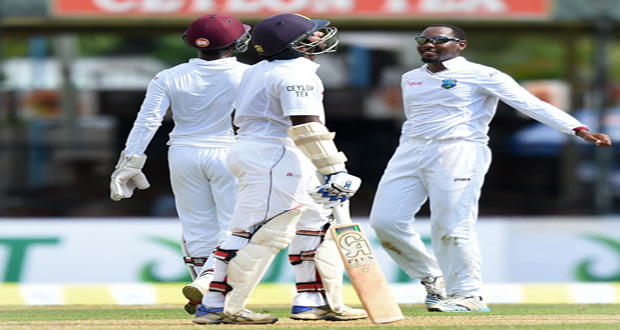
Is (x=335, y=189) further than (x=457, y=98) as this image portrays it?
No

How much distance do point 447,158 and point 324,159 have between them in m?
1.51

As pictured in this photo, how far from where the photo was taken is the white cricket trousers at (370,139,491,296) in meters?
7.16

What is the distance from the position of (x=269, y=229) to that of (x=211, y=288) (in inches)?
19.1

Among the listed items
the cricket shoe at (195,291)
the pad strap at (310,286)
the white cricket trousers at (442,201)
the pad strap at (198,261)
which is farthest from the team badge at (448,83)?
the cricket shoe at (195,291)

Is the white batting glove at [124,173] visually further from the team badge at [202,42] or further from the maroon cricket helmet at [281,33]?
the maroon cricket helmet at [281,33]

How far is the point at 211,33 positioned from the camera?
22.9 feet

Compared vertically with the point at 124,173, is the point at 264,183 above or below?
above

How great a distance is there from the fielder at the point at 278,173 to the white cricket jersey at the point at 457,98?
1150 mm


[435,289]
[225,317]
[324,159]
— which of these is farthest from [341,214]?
[435,289]

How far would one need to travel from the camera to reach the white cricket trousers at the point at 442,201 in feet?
23.5

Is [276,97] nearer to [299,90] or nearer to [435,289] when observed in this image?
[299,90]

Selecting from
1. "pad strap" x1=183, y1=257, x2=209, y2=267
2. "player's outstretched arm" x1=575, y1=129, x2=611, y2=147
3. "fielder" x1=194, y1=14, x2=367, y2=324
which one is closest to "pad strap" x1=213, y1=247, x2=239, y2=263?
"fielder" x1=194, y1=14, x2=367, y2=324

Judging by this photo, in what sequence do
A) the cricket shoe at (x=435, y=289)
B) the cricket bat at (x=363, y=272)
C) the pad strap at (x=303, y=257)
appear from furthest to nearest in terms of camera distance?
the cricket shoe at (x=435, y=289) → the pad strap at (x=303, y=257) → the cricket bat at (x=363, y=272)

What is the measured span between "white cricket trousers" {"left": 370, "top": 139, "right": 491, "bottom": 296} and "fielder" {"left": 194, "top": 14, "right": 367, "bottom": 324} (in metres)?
1.05
